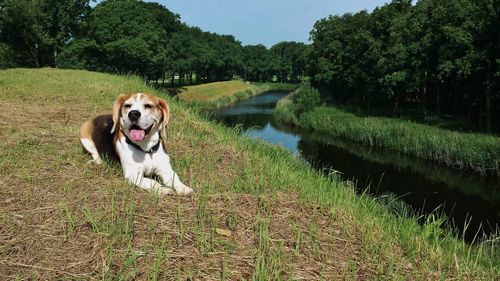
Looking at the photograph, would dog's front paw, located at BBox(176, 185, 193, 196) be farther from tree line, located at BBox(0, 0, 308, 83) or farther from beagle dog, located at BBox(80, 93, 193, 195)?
tree line, located at BBox(0, 0, 308, 83)

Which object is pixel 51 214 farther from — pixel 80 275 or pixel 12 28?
pixel 12 28

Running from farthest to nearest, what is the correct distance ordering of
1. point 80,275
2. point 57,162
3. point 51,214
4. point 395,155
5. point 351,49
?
point 351,49, point 395,155, point 57,162, point 51,214, point 80,275

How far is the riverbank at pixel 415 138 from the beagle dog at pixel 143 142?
17424mm

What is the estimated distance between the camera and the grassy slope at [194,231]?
367 centimetres

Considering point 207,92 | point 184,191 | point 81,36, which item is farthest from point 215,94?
point 184,191

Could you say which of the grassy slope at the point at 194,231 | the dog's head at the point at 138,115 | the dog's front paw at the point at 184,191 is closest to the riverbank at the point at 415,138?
the grassy slope at the point at 194,231

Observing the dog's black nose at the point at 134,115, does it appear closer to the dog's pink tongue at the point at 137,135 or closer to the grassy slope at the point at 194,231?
the dog's pink tongue at the point at 137,135

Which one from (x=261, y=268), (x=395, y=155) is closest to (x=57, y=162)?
(x=261, y=268)

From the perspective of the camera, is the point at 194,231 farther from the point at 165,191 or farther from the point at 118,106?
the point at 118,106

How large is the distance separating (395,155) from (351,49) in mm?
18887

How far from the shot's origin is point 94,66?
151ft

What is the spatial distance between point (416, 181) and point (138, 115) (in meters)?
16.2

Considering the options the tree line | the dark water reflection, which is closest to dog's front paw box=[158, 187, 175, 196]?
the dark water reflection

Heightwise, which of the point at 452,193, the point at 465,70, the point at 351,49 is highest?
the point at 351,49
